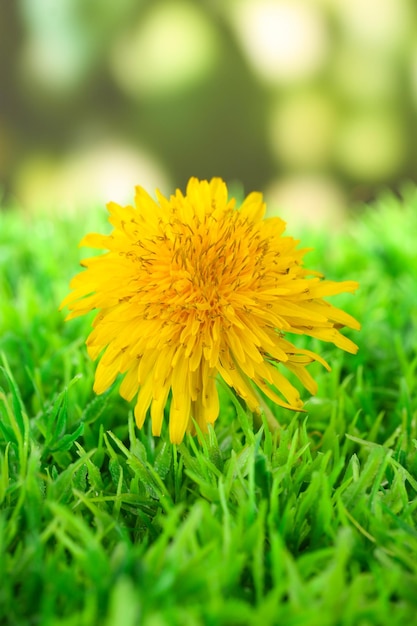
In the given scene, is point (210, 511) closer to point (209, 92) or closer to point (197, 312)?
point (197, 312)

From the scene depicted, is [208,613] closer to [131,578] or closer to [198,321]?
[131,578]

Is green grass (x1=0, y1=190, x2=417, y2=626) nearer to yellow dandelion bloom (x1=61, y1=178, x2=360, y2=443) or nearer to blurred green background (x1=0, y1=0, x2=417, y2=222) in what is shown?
yellow dandelion bloom (x1=61, y1=178, x2=360, y2=443)

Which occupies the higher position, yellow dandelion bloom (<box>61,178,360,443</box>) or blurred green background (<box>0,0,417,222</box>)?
blurred green background (<box>0,0,417,222</box>)

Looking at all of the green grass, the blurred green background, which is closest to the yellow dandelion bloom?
the green grass

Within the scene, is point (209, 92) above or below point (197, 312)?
above

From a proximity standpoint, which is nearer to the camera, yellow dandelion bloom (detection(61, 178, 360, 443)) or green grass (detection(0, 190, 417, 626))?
green grass (detection(0, 190, 417, 626))

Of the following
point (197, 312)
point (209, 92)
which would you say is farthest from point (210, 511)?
point (209, 92)
